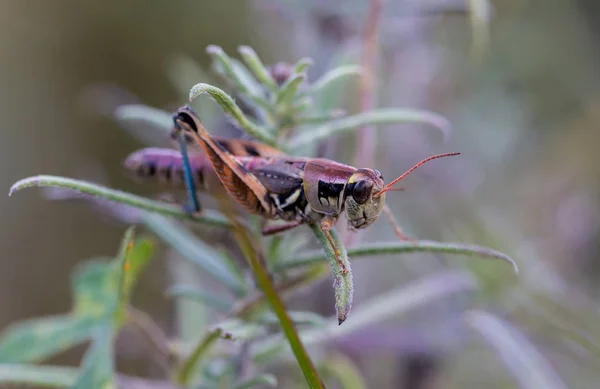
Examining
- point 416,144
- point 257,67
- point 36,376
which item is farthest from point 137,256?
point 416,144

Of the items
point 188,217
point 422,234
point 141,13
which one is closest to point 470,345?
point 422,234

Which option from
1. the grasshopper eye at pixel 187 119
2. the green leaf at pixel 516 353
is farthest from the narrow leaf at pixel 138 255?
the green leaf at pixel 516 353

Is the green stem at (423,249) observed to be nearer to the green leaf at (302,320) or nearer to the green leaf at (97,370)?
the green leaf at (302,320)

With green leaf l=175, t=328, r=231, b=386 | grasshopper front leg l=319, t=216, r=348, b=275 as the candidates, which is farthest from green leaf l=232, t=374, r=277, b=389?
grasshopper front leg l=319, t=216, r=348, b=275

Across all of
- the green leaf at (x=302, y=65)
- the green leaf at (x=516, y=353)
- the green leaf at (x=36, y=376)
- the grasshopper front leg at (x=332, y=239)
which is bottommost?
the green leaf at (x=516, y=353)

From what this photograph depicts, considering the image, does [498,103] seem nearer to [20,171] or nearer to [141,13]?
[141,13]
